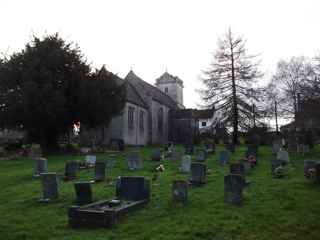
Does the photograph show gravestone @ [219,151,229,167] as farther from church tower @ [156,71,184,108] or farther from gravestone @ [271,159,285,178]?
church tower @ [156,71,184,108]

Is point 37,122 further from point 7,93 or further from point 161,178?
point 161,178

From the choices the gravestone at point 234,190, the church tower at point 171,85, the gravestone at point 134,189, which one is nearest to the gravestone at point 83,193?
the gravestone at point 134,189

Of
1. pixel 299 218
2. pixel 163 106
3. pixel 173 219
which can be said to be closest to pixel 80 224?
pixel 173 219

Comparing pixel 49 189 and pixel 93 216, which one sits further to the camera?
pixel 49 189

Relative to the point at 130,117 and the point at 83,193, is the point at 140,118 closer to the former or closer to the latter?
the point at 130,117

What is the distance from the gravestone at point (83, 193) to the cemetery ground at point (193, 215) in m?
0.45

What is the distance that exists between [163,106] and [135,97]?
775 centimetres

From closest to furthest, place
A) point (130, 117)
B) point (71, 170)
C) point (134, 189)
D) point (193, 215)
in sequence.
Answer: point (193, 215)
point (134, 189)
point (71, 170)
point (130, 117)

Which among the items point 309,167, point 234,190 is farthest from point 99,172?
point 309,167

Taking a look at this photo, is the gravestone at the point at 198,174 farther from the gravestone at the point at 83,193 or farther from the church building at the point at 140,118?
the church building at the point at 140,118

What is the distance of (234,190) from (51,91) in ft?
63.6

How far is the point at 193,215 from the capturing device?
8.03 m

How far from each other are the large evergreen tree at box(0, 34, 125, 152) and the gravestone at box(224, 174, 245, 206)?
18314 millimetres

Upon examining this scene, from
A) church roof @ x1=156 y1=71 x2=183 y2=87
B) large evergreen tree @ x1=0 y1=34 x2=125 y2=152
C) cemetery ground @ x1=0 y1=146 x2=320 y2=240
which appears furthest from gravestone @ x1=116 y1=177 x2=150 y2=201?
church roof @ x1=156 y1=71 x2=183 y2=87
